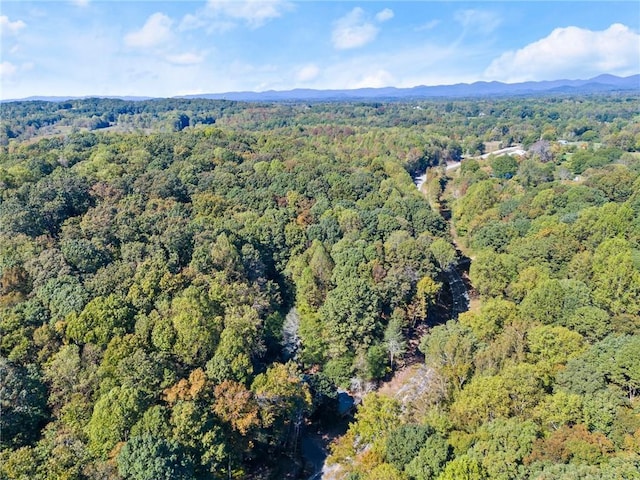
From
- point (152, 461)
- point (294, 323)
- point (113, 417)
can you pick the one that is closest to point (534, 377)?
point (294, 323)

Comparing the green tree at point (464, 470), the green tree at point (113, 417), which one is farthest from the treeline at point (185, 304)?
the green tree at point (464, 470)

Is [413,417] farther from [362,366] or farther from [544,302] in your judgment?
[544,302]

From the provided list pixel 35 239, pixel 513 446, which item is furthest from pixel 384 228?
pixel 35 239

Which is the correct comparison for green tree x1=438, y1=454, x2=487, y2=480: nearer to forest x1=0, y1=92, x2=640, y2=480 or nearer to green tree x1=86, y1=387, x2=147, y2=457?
forest x1=0, y1=92, x2=640, y2=480

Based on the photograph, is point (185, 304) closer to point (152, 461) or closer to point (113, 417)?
point (113, 417)

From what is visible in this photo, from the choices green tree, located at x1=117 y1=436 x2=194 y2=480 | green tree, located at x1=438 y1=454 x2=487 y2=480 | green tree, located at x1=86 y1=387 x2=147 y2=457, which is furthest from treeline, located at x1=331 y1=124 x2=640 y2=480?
green tree, located at x1=86 y1=387 x2=147 y2=457
